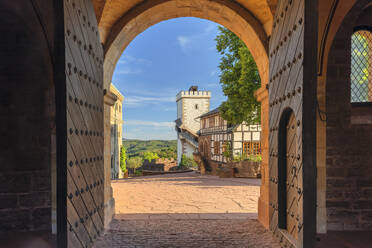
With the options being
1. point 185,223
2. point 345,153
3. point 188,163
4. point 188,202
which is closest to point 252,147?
point 188,163

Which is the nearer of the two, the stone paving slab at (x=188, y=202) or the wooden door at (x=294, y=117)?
the wooden door at (x=294, y=117)

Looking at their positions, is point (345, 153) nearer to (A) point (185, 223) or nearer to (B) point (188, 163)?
(A) point (185, 223)

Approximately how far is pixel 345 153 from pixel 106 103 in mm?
4222

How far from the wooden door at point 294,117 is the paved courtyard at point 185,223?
1.96ft

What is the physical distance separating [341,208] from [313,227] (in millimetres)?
2432

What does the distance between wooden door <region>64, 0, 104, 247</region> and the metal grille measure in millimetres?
4828

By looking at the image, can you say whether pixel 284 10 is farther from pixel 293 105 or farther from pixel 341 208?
pixel 341 208

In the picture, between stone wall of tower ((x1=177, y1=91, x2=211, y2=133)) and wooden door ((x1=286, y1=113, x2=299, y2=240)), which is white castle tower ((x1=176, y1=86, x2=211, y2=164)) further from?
wooden door ((x1=286, y1=113, x2=299, y2=240))

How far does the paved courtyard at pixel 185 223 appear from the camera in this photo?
123 inches

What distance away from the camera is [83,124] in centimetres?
264

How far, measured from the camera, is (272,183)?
3.17 m

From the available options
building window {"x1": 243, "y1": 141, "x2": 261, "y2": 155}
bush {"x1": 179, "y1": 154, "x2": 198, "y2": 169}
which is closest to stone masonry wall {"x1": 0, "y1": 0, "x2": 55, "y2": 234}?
building window {"x1": 243, "y1": 141, "x2": 261, "y2": 155}

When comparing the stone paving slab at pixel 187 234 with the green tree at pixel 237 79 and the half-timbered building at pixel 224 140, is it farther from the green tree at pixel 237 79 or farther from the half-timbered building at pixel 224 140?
the half-timbered building at pixel 224 140

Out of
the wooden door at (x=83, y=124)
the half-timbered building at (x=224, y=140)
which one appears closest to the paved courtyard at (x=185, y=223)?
the wooden door at (x=83, y=124)
